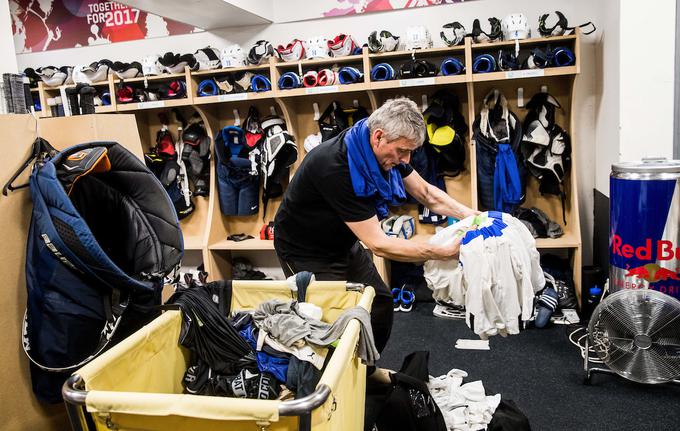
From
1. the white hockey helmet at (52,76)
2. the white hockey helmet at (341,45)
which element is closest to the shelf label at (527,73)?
the white hockey helmet at (341,45)

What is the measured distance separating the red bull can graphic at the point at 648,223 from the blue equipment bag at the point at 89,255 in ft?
7.18

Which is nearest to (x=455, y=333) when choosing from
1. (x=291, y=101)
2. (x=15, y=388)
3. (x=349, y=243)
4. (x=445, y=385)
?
(x=445, y=385)

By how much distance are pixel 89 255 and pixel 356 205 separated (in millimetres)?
1024

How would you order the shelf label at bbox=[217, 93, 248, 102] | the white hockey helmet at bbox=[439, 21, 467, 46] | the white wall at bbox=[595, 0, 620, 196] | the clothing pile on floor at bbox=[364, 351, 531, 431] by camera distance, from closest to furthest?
1. the clothing pile on floor at bbox=[364, 351, 531, 431]
2. the white wall at bbox=[595, 0, 620, 196]
3. the white hockey helmet at bbox=[439, 21, 467, 46]
4. the shelf label at bbox=[217, 93, 248, 102]

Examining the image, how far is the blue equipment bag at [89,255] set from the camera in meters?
1.52

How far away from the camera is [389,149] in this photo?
2119 mm

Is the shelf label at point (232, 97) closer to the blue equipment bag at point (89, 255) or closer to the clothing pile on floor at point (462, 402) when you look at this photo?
the blue equipment bag at point (89, 255)

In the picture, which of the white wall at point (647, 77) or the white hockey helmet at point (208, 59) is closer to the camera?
the white wall at point (647, 77)

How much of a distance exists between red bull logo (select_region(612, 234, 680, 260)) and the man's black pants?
1.28 m

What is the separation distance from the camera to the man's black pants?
7.91 ft

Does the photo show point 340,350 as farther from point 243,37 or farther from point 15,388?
point 243,37

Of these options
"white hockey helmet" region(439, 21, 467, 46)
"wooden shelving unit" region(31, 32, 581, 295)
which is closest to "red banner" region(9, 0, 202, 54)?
"wooden shelving unit" region(31, 32, 581, 295)

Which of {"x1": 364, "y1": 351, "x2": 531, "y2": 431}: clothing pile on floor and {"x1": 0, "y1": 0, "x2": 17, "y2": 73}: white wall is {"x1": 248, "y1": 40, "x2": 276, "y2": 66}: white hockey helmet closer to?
{"x1": 0, "y1": 0, "x2": 17, "y2": 73}: white wall

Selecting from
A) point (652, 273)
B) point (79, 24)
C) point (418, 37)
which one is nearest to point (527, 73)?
point (418, 37)
